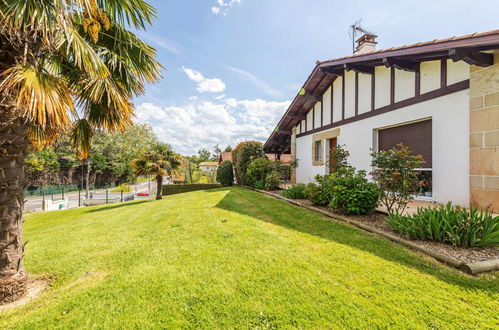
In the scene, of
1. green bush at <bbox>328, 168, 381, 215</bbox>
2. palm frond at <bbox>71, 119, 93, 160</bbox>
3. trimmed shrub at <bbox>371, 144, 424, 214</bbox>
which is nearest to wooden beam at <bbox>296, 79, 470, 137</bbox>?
trimmed shrub at <bbox>371, 144, 424, 214</bbox>

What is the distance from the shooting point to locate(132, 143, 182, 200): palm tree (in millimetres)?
12234

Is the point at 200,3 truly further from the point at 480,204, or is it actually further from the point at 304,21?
the point at 480,204

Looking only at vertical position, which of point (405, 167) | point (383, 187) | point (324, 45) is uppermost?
point (324, 45)

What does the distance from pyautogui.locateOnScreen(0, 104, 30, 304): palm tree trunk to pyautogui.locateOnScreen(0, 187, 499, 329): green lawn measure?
1.32ft

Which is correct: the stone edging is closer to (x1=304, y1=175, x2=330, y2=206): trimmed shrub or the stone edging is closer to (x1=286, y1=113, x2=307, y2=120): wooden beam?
(x1=304, y1=175, x2=330, y2=206): trimmed shrub

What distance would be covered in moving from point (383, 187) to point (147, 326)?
473 centimetres

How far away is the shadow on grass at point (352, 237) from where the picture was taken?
2.47 meters

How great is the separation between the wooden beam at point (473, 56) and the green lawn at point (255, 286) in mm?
4177

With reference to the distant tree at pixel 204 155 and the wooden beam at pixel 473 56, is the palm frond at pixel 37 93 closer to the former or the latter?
the wooden beam at pixel 473 56

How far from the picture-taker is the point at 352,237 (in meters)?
3.87

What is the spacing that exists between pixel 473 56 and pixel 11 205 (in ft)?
27.3

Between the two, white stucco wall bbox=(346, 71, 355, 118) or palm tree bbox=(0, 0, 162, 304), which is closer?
palm tree bbox=(0, 0, 162, 304)

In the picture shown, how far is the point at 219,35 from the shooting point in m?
10.1

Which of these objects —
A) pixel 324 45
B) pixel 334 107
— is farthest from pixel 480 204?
pixel 324 45
